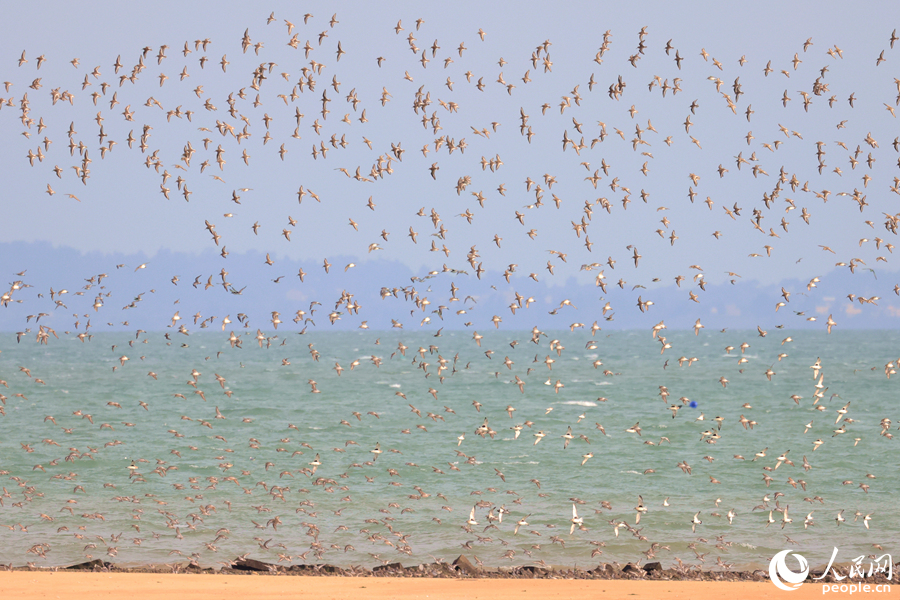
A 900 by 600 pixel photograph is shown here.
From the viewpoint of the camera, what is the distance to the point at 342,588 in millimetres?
17969

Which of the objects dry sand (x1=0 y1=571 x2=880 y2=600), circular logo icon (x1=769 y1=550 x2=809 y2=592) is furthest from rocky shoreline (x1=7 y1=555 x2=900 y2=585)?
dry sand (x1=0 y1=571 x2=880 y2=600)

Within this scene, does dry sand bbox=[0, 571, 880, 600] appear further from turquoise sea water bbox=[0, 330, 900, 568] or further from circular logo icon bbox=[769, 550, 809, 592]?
turquoise sea water bbox=[0, 330, 900, 568]

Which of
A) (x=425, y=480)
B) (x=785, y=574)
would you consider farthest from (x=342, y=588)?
(x=425, y=480)

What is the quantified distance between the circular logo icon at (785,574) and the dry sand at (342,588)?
0.24 metres

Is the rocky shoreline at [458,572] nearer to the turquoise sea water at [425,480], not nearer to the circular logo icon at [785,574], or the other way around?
the circular logo icon at [785,574]

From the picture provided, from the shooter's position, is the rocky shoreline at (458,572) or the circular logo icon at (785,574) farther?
the rocky shoreline at (458,572)

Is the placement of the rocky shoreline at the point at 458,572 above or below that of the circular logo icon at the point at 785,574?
below

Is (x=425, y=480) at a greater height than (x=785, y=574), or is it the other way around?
(x=425, y=480)

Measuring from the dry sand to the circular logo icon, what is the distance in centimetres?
24

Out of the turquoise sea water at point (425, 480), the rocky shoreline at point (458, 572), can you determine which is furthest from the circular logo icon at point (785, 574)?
the turquoise sea water at point (425, 480)

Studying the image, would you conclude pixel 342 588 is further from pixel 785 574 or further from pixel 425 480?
pixel 425 480

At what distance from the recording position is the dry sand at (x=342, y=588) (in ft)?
56.7

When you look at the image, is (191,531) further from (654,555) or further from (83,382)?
(83,382)

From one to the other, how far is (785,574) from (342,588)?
379 inches
